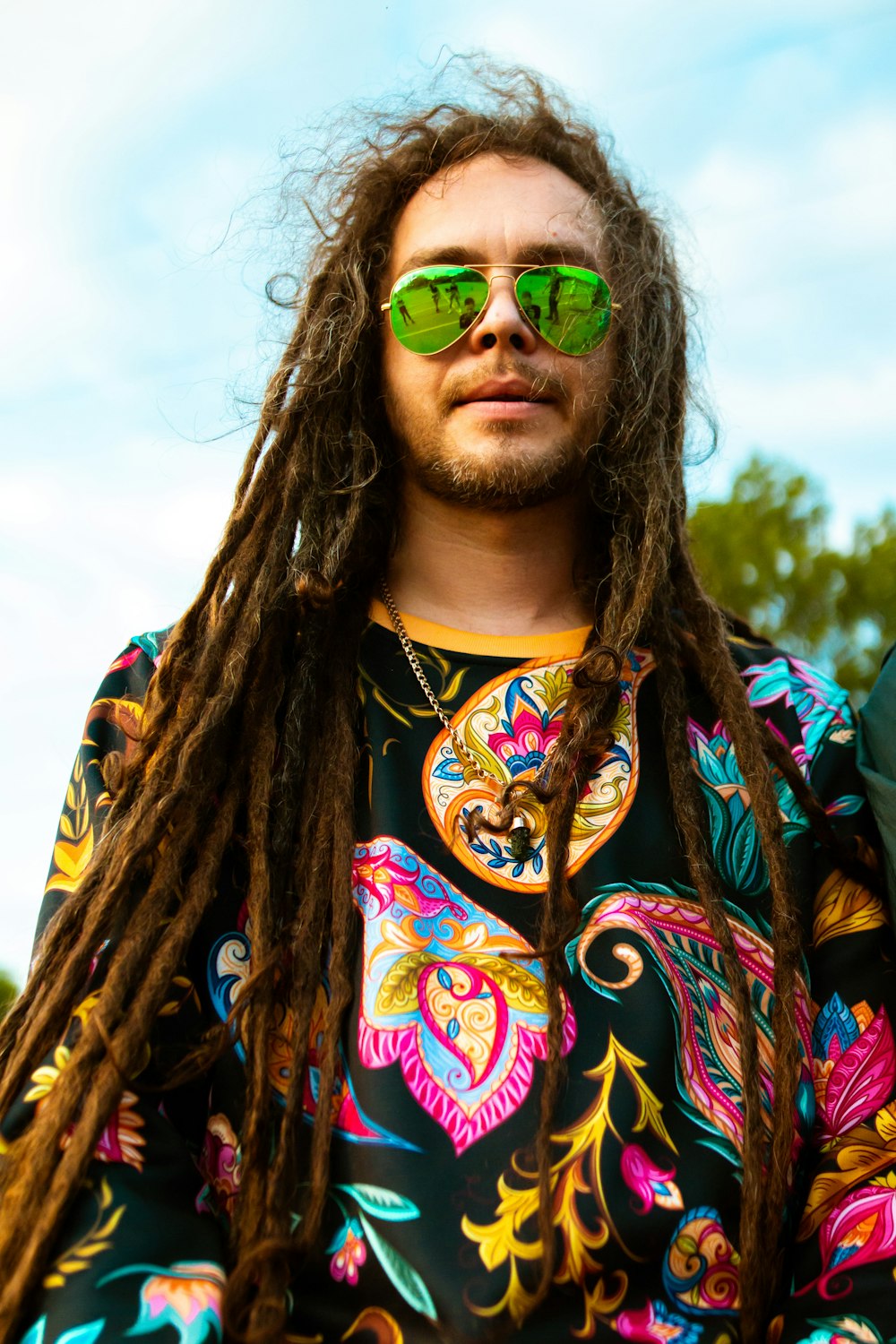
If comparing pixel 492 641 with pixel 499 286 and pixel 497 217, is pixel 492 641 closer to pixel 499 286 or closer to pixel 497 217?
pixel 499 286

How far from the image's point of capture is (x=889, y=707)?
198 centimetres

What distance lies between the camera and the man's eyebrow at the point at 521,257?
224 centimetres

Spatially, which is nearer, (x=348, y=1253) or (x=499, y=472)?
(x=348, y=1253)

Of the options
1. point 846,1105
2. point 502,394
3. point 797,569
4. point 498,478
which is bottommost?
point 846,1105

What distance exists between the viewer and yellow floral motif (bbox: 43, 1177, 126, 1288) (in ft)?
4.65

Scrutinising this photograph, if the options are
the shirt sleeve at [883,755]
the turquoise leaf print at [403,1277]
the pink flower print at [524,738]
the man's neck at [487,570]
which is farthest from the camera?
the man's neck at [487,570]

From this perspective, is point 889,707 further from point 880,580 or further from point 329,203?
point 880,580

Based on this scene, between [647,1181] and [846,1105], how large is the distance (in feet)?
1.36

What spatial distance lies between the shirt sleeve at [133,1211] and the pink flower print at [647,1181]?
1.79 feet

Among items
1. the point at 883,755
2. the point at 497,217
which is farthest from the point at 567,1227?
the point at 497,217

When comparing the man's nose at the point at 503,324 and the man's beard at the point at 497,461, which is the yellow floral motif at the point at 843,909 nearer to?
the man's beard at the point at 497,461

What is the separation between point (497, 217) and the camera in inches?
90.1

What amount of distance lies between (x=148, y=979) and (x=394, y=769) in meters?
0.54

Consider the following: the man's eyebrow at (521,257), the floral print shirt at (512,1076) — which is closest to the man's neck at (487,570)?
the floral print shirt at (512,1076)
